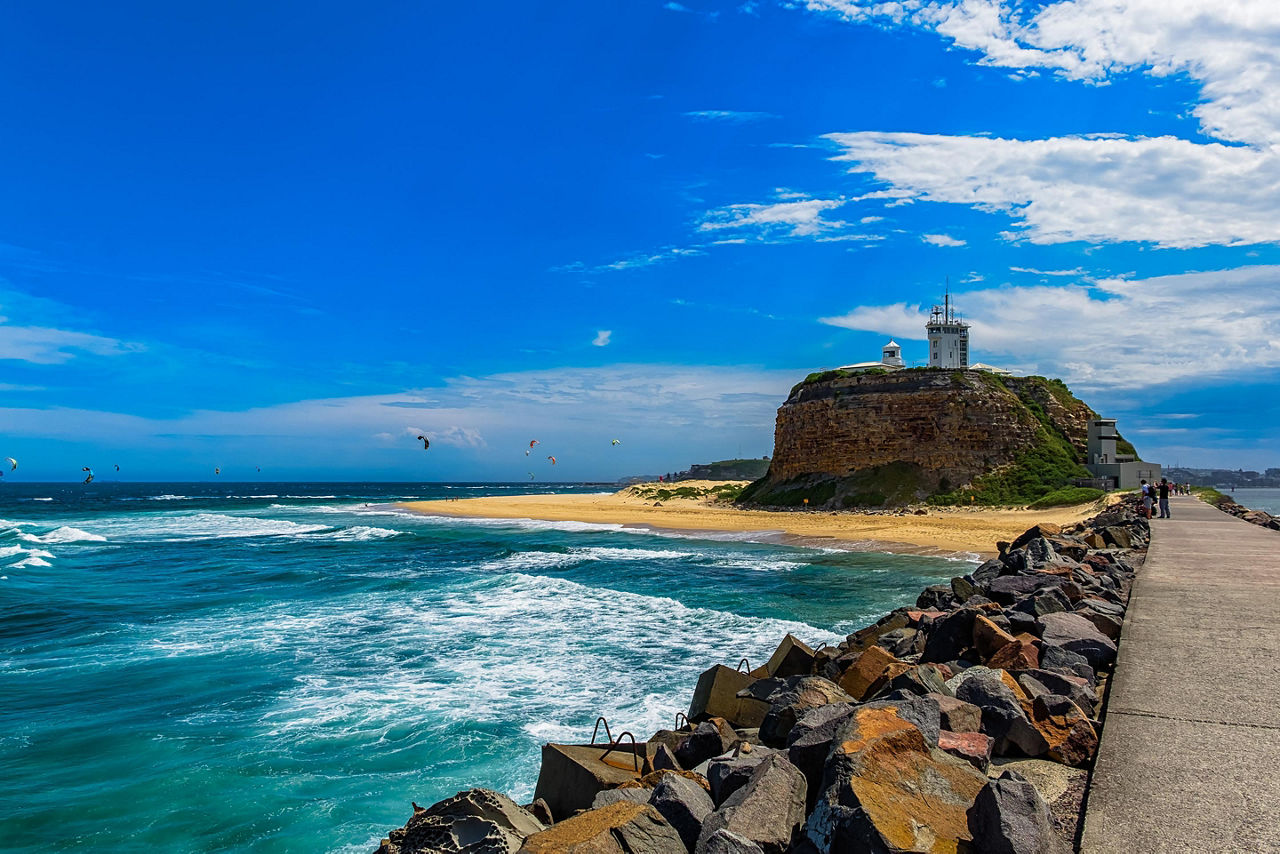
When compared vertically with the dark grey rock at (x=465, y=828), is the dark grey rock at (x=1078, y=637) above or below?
above

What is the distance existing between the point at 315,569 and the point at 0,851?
16.9 m

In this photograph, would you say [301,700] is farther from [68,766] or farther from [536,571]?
[536,571]

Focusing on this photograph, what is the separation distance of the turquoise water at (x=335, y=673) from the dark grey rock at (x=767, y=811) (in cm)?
338

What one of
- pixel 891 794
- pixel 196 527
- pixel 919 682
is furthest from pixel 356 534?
pixel 891 794

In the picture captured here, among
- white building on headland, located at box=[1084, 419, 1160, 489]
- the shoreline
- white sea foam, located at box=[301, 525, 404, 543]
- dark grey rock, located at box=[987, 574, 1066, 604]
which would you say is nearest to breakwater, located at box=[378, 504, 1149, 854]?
dark grey rock, located at box=[987, 574, 1066, 604]

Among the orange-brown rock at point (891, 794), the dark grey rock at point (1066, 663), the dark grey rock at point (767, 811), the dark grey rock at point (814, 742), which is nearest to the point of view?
the orange-brown rock at point (891, 794)

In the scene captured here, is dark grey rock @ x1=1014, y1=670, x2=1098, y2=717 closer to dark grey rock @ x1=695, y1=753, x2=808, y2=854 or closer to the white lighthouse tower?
dark grey rock @ x1=695, y1=753, x2=808, y2=854

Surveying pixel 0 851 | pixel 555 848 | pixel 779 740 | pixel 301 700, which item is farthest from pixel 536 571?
pixel 555 848

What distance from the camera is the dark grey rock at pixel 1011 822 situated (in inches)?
102

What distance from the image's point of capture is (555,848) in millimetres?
2980

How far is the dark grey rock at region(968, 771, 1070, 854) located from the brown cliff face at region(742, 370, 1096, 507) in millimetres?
41758

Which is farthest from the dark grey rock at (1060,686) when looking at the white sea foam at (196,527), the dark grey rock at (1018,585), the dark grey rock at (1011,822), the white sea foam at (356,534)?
the white sea foam at (196,527)

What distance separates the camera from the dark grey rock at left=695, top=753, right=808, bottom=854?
9.71 feet

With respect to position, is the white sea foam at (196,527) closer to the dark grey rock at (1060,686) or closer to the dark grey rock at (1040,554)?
the dark grey rock at (1040,554)
